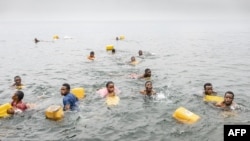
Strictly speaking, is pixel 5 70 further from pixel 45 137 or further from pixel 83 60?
pixel 45 137

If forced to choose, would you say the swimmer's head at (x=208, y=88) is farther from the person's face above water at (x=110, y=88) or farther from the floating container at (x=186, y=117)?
the person's face above water at (x=110, y=88)

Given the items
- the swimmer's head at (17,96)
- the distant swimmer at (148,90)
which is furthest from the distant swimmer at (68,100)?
the distant swimmer at (148,90)

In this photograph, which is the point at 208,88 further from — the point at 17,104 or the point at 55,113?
the point at 17,104

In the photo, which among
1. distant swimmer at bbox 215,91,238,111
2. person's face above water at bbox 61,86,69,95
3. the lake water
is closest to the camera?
the lake water

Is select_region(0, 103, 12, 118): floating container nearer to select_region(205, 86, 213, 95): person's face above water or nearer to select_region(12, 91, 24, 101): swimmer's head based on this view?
select_region(12, 91, 24, 101): swimmer's head

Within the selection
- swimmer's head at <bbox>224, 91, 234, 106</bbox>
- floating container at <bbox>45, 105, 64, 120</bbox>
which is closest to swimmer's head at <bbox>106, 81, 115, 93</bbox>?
floating container at <bbox>45, 105, 64, 120</bbox>

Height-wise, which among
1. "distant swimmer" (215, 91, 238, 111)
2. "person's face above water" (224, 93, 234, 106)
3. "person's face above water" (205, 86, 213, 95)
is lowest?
"distant swimmer" (215, 91, 238, 111)

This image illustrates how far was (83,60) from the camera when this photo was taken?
26812 mm

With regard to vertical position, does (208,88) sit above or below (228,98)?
above

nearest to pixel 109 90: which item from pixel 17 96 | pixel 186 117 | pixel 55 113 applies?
pixel 55 113

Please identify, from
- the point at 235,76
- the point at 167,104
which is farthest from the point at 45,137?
the point at 235,76

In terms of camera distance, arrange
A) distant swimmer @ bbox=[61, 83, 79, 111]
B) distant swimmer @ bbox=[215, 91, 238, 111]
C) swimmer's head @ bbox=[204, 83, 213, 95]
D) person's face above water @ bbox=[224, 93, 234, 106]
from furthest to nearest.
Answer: swimmer's head @ bbox=[204, 83, 213, 95], distant swimmer @ bbox=[215, 91, 238, 111], person's face above water @ bbox=[224, 93, 234, 106], distant swimmer @ bbox=[61, 83, 79, 111]

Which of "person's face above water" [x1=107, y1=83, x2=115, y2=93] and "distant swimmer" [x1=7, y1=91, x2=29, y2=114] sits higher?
"person's face above water" [x1=107, y1=83, x2=115, y2=93]

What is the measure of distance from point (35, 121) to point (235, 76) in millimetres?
13267
